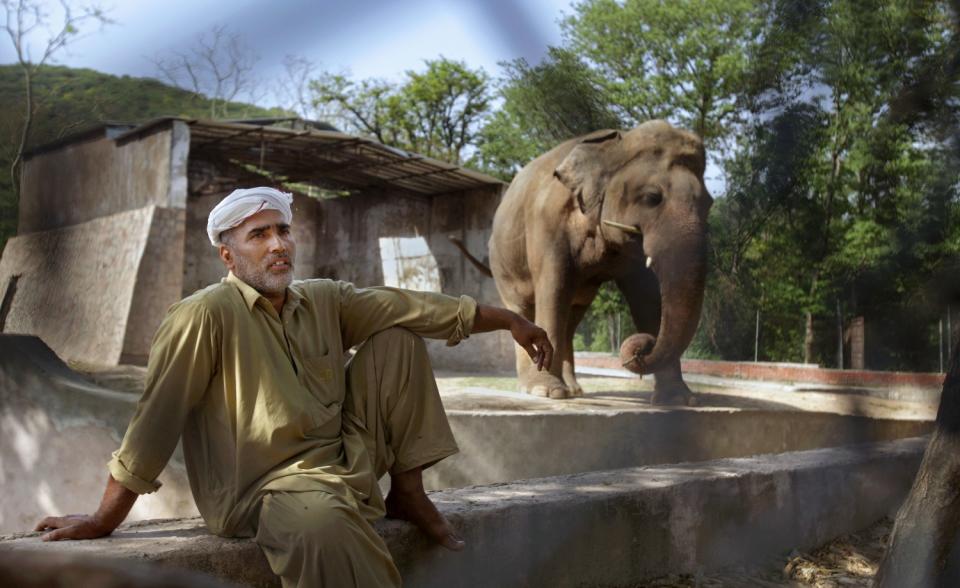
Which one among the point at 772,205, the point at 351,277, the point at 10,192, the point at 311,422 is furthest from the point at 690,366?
the point at 351,277

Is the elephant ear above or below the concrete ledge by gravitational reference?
above

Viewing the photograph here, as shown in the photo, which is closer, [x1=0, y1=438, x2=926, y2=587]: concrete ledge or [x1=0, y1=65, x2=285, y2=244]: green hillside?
[x1=0, y1=65, x2=285, y2=244]: green hillside

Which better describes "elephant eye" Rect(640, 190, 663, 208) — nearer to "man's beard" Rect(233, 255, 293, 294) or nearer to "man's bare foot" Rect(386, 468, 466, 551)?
"man's bare foot" Rect(386, 468, 466, 551)

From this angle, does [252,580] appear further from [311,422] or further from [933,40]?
[933,40]

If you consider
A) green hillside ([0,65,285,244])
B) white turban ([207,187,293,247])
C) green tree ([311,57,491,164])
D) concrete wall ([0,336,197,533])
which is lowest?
concrete wall ([0,336,197,533])

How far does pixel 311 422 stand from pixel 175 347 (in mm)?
304

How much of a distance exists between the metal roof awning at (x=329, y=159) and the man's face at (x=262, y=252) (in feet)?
22.6

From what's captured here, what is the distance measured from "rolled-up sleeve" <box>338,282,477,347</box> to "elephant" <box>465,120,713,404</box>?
9.85ft

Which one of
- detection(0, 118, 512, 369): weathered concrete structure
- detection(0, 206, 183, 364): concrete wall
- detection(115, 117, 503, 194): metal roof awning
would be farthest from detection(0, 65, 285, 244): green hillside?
detection(115, 117, 503, 194): metal roof awning

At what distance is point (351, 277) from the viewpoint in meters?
12.6

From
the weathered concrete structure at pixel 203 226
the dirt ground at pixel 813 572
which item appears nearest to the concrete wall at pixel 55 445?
the weathered concrete structure at pixel 203 226

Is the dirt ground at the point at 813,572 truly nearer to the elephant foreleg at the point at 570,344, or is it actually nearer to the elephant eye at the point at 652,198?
the elephant eye at the point at 652,198

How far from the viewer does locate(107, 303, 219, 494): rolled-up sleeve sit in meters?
1.57

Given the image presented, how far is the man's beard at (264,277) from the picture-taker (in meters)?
1.78
